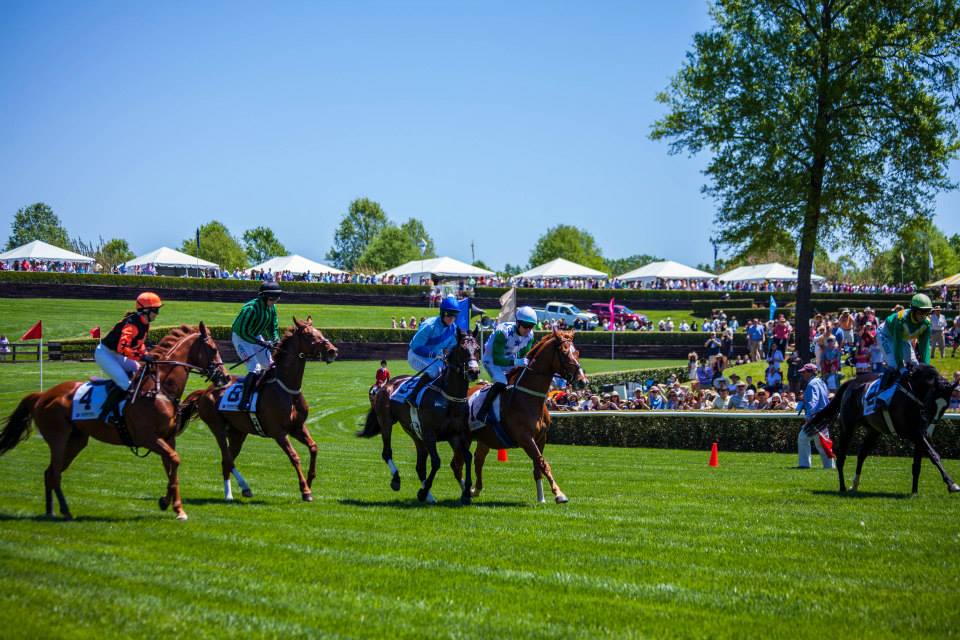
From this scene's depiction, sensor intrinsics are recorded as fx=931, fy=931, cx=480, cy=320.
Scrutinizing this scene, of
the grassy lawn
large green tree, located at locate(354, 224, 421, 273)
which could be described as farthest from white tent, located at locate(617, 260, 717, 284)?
large green tree, located at locate(354, 224, 421, 273)

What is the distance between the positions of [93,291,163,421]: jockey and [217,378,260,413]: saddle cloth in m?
2.52

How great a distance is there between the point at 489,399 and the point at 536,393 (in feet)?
2.37

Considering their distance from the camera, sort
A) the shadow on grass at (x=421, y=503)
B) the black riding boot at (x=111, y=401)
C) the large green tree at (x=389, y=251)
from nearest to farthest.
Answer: the black riding boot at (x=111, y=401)
the shadow on grass at (x=421, y=503)
the large green tree at (x=389, y=251)

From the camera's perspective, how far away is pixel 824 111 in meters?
31.6

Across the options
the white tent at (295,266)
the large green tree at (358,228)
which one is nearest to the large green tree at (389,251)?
the large green tree at (358,228)

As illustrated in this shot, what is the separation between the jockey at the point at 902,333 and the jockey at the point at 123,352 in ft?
33.8

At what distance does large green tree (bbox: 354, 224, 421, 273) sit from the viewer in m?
133

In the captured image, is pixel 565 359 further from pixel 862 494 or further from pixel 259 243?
pixel 259 243

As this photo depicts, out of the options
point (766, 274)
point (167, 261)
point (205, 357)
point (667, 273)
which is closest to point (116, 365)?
point (205, 357)

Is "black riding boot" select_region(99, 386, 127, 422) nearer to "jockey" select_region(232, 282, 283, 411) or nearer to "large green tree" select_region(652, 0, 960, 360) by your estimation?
"jockey" select_region(232, 282, 283, 411)

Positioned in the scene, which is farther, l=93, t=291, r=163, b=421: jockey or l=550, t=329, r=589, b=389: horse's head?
l=550, t=329, r=589, b=389: horse's head

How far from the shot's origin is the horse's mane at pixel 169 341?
39.0 ft

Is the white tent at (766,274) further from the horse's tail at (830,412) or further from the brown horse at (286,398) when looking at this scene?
the brown horse at (286,398)

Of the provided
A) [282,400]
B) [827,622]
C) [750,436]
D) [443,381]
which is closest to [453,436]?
[443,381]
